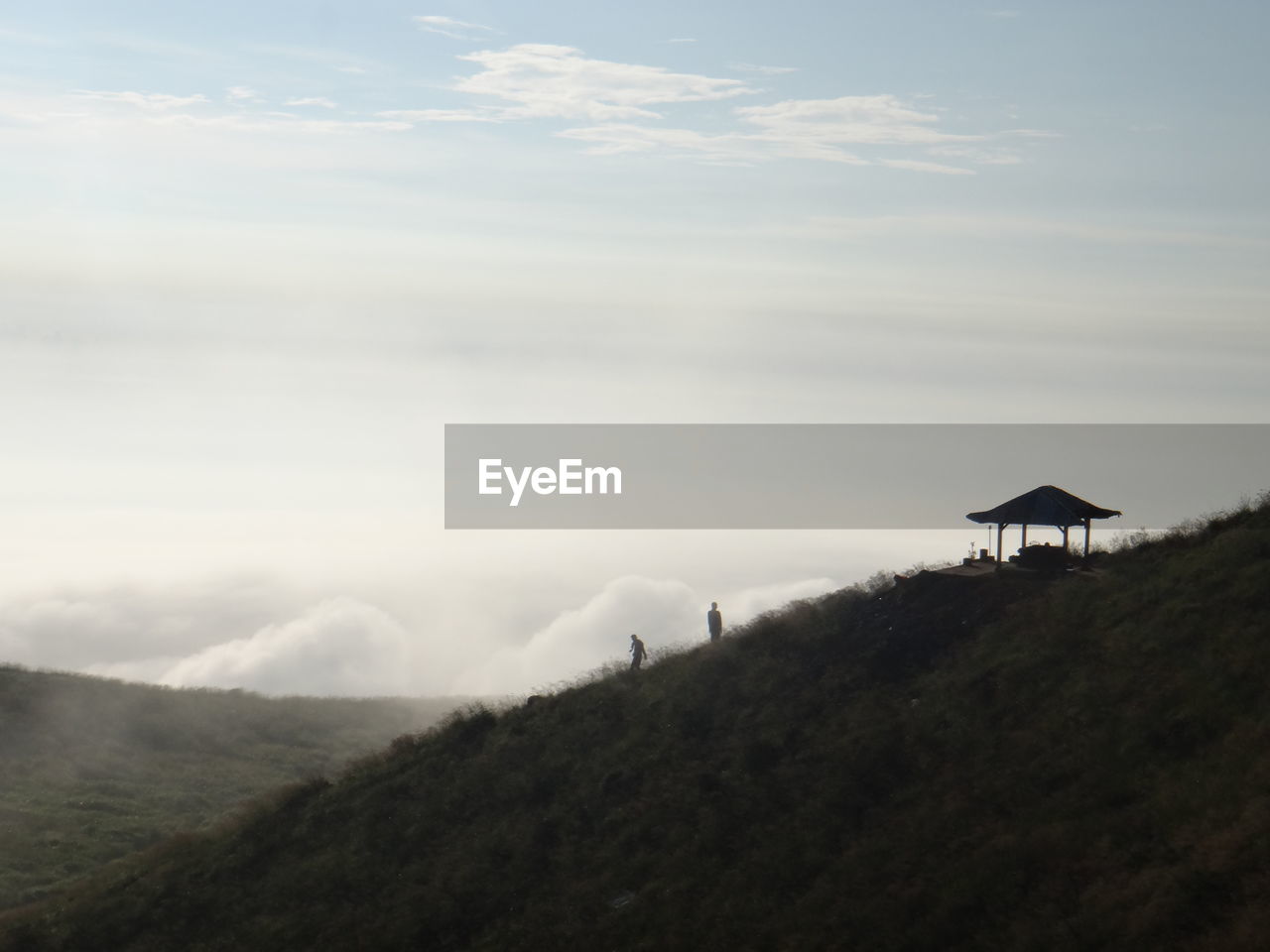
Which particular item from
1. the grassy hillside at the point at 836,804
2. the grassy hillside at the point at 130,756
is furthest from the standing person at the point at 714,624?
the grassy hillside at the point at 130,756

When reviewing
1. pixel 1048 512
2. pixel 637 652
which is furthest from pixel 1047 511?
pixel 637 652

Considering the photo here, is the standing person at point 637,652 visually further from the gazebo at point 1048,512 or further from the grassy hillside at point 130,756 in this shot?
the grassy hillside at point 130,756

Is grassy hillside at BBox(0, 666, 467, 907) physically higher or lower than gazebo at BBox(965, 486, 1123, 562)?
lower

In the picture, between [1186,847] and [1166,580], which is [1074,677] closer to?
[1166,580]

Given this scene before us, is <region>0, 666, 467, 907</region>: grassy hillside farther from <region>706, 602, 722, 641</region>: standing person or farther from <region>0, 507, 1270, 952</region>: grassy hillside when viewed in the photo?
<region>706, 602, 722, 641</region>: standing person

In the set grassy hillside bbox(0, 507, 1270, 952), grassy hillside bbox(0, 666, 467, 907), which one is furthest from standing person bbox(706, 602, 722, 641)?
grassy hillside bbox(0, 666, 467, 907)

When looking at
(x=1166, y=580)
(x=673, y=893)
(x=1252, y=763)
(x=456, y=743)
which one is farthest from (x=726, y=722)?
(x=1252, y=763)
